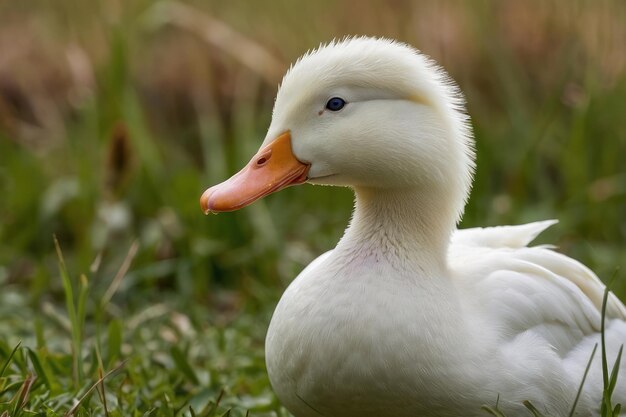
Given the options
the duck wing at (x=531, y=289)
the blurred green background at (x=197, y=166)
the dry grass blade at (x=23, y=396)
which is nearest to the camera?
the dry grass blade at (x=23, y=396)

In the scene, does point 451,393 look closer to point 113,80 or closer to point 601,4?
point 113,80

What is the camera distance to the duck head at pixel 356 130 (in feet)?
11.3

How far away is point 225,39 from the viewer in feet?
24.3

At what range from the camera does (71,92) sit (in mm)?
8109

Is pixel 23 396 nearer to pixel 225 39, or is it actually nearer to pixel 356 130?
pixel 356 130

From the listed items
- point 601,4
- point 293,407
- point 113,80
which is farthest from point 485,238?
point 601,4

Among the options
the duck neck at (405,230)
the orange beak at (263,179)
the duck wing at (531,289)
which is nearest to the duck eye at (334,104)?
the orange beak at (263,179)

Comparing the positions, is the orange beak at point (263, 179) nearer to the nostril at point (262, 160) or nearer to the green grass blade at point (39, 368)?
the nostril at point (262, 160)

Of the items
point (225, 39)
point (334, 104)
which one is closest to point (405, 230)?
point (334, 104)

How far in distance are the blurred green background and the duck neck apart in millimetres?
820

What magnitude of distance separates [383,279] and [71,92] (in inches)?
206

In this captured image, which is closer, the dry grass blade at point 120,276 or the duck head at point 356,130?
the duck head at point 356,130

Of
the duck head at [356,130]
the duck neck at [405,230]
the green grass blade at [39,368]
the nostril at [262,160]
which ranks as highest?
the duck head at [356,130]

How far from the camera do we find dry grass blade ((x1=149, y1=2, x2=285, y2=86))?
7176 mm
